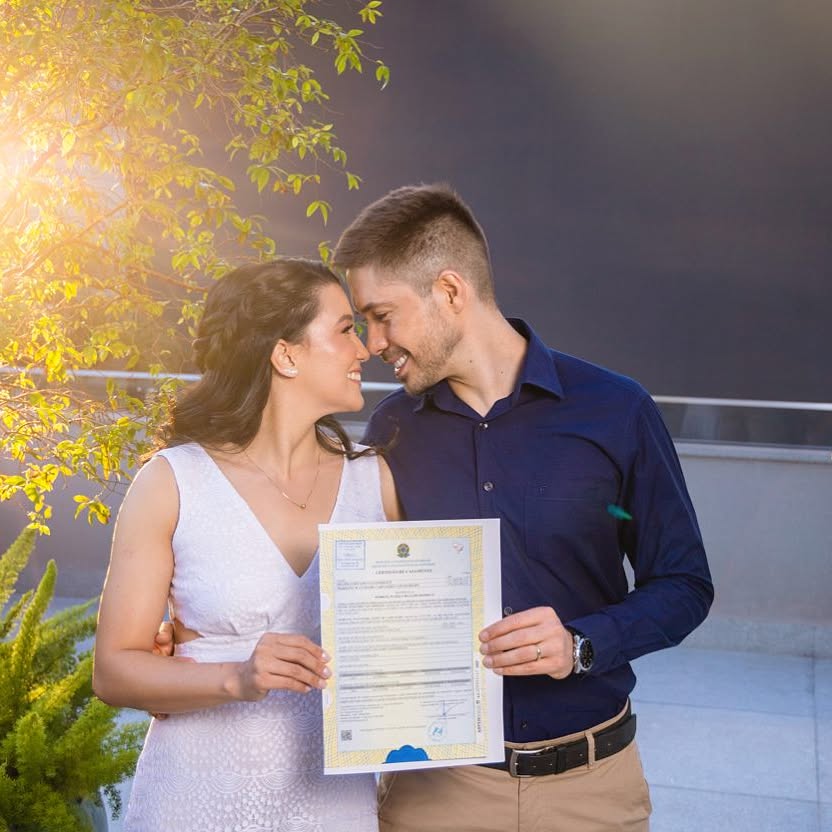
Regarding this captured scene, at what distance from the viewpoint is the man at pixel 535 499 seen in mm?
1759

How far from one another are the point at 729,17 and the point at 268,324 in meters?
4.32

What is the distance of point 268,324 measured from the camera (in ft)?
6.30

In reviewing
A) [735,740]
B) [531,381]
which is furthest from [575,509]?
[735,740]

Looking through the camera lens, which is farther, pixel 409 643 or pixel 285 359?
pixel 285 359

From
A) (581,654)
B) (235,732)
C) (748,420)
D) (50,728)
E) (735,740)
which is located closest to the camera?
(581,654)

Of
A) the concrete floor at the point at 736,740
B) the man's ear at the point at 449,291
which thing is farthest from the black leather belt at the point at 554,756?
the concrete floor at the point at 736,740

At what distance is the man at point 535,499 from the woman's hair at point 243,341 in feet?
0.33

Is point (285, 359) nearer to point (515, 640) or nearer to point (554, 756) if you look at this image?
point (515, 640)

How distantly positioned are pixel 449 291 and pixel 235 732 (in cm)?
80

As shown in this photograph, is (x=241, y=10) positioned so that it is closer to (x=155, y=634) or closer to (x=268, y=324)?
(x=268, y=324)

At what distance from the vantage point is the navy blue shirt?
70.1 inches

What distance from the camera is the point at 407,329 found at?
6.32ft

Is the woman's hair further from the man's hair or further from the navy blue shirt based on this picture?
the navy blue shirt

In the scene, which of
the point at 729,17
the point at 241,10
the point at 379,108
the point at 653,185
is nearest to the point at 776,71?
the point at 729,17
